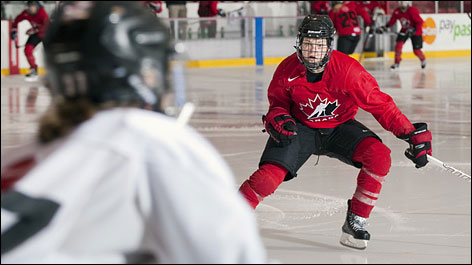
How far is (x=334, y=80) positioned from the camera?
3582 mm

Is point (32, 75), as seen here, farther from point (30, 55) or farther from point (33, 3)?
point (33, 3)

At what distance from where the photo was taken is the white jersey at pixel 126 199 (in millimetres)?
1021

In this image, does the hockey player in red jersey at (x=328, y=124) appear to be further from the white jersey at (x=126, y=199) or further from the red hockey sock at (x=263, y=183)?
the white jersey at (x=126, y=199)

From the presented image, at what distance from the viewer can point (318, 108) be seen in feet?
12.0

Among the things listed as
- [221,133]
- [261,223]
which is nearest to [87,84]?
[261,223]

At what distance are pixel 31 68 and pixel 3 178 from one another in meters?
12.6

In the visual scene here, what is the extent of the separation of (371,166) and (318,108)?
34 centimetres

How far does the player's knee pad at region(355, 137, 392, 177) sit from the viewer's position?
352 cm

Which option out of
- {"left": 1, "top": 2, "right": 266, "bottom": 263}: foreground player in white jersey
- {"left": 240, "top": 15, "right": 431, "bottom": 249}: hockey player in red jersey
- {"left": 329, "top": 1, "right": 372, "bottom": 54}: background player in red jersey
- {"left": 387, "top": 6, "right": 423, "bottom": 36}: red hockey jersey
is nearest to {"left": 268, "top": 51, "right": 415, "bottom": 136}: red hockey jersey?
{"left": 240, "top": 15, "right": 431, "bottom": 249}: hockey player in red jersey

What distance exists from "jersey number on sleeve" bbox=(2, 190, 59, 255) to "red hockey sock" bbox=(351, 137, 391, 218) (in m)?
2.59

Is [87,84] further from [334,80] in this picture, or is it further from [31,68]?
[31,68]

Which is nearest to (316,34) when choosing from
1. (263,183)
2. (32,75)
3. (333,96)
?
(333,96)

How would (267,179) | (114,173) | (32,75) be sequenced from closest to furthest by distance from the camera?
(114,173) < (267,179) < (32,75)

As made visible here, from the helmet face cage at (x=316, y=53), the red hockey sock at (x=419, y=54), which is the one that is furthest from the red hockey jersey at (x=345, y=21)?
the helmet face cage at (x=316, y=53)
